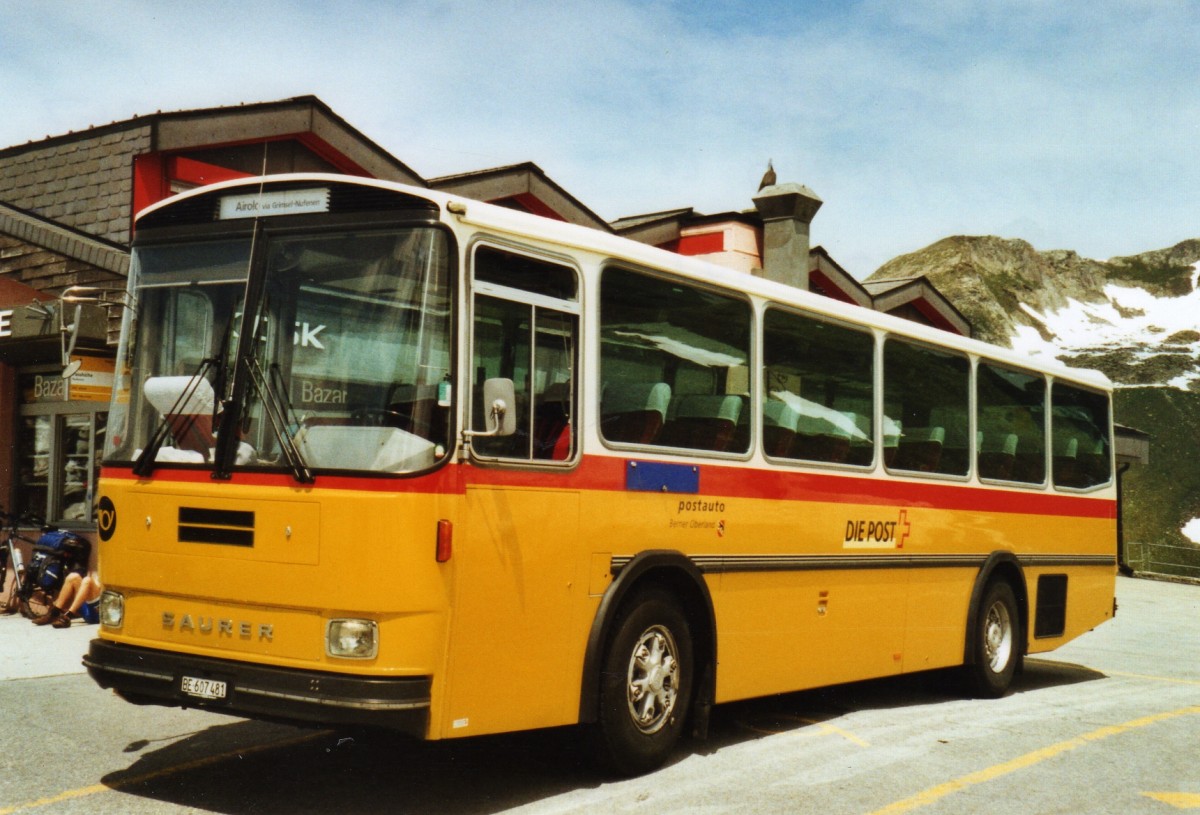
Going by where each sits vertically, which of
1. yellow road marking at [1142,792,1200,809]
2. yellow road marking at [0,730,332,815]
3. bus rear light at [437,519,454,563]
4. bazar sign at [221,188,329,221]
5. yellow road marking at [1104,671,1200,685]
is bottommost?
yellow road marking at [1104,671,1200,685]

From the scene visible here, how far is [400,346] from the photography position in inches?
236

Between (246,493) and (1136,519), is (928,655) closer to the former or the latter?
(246,493)

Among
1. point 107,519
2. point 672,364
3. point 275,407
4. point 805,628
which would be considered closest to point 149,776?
point 107,519

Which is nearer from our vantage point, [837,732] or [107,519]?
[107,519]

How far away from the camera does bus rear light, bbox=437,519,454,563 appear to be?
591 cm

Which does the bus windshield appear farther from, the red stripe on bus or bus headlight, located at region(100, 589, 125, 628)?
bus headlight, located at region(100, 589, 125, 628)

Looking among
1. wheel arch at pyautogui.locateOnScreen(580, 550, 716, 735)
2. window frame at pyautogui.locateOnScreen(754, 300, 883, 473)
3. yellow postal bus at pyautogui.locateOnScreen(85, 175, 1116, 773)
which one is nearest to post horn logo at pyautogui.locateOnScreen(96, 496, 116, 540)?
yellow postal bus at pyautogui.locateOnScreen(85, 175, 1116, 773)

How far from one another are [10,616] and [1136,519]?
99.9m

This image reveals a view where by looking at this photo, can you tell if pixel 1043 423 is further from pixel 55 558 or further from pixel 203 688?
pixel 55 558

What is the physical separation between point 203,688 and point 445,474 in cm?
147

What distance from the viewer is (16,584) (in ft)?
43.5

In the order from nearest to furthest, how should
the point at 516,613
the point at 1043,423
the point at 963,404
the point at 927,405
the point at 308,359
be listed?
1. the point at 308,359
2. the point at 516,613
3. the point at 927,405
4. the point at 963,404
5. the point at 1043,423

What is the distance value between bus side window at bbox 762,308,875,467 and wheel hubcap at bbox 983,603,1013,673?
2.64 meters

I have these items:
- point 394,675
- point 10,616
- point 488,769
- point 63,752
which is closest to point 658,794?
point 488,769
